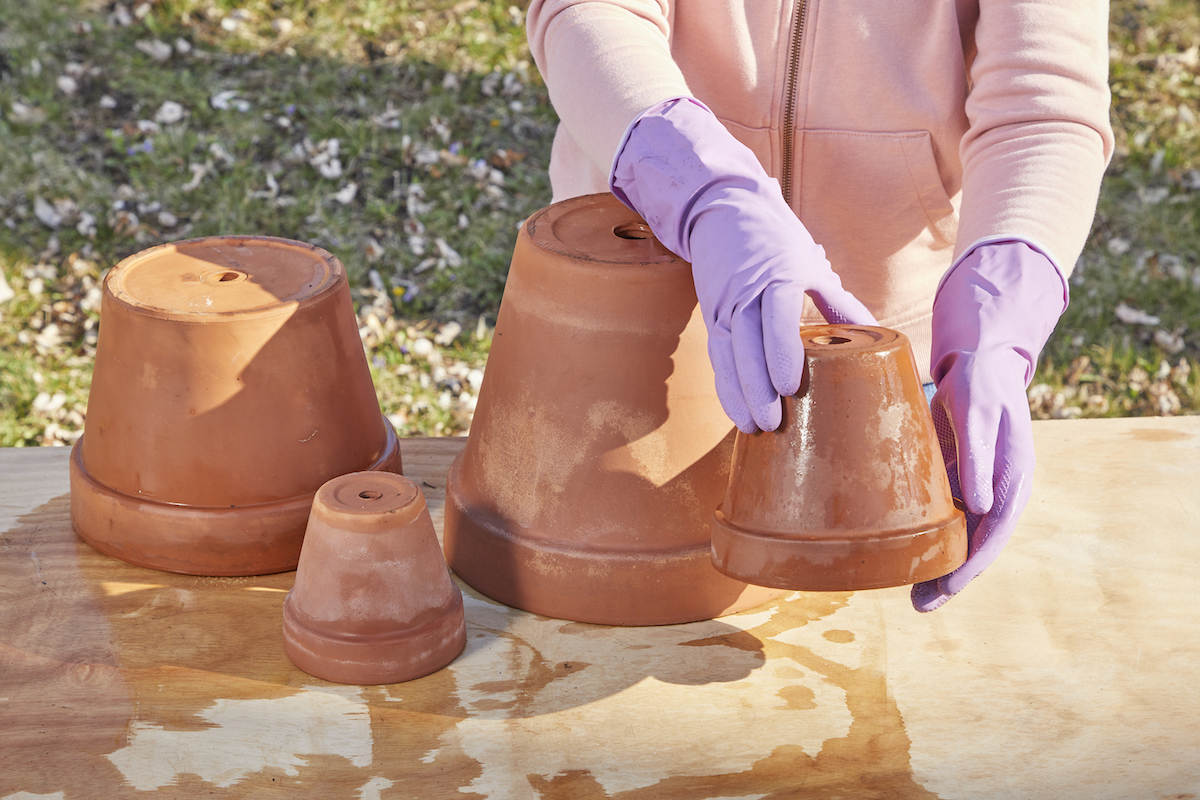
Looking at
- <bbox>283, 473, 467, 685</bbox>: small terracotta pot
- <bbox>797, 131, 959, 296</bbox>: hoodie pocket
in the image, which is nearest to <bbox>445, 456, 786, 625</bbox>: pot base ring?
<bbox>283, 473, 467, 685</bbox>: small terracotta pot

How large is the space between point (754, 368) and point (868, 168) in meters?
0.63

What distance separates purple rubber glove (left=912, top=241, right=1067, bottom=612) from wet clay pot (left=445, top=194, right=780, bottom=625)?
24 cm

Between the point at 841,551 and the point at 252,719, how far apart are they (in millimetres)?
596

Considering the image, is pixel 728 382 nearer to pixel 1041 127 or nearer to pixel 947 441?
pixel 947 441

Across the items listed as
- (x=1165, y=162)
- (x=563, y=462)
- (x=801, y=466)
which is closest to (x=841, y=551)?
(x=801, y=466)

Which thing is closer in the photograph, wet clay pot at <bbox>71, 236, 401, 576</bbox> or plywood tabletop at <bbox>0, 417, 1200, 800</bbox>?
plywood tabletop at <bbox>0, 417, 1200, 800</bbox>

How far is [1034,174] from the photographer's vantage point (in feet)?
4.39

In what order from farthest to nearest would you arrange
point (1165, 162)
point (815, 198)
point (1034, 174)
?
point (1165, 162), point (815, 198), point (1034, 174)

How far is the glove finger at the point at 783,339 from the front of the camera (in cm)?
103

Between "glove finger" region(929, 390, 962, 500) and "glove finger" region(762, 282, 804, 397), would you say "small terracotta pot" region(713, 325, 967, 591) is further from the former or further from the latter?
"glove finger" region(929, 390, 962, 500)

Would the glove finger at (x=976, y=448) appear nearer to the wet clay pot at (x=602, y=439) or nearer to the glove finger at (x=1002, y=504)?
the glove finger at (x=1002, y=504)

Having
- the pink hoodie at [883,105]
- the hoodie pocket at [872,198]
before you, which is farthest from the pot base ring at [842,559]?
the hoodie pocket at [872,198]

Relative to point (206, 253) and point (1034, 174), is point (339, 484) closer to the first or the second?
point (206, 253)

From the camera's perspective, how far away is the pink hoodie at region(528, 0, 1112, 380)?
1.34 m
